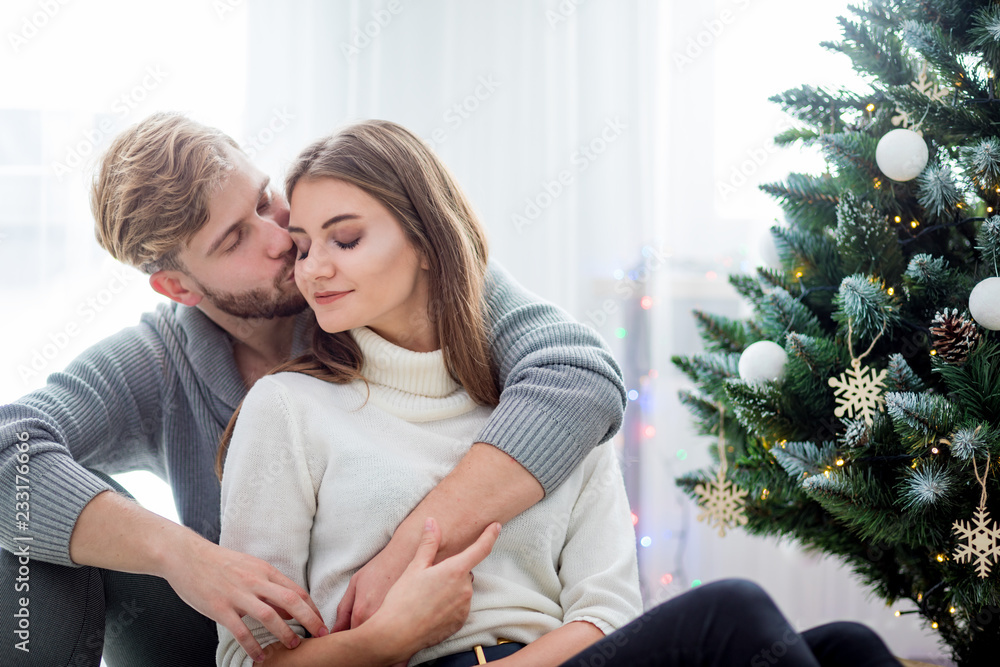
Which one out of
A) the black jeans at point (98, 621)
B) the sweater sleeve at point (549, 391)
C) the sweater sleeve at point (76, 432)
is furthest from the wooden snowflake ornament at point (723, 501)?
the sweater sleeve at point (76, 432)

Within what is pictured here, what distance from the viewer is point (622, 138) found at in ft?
7.71

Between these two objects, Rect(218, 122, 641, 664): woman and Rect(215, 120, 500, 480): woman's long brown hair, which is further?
Rect(215, 120, 500, 480): woman's long brown hair

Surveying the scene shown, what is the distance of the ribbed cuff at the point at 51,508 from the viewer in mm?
1009

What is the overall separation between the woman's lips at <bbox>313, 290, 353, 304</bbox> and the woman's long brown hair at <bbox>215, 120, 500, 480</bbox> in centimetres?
10

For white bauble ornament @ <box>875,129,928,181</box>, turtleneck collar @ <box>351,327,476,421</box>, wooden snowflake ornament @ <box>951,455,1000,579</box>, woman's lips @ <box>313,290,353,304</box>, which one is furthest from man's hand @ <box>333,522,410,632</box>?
white bauble ornament @ <box>875,129,928,181</box>

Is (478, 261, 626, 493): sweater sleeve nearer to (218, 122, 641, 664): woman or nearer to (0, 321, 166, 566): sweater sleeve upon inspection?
(218, 122, 641, 664): woman

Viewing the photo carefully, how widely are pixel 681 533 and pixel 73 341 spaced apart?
1.84 metres

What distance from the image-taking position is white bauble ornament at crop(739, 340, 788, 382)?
1248 mm

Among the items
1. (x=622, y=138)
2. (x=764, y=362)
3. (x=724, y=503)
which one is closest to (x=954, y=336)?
(x=764, y=362)

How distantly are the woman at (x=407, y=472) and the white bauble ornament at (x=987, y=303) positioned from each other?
1.60ft

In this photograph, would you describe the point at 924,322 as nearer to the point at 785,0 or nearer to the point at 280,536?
the point at 280,536

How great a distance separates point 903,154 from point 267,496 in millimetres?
1083

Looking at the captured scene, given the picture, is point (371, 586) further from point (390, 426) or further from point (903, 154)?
point (903, 154)

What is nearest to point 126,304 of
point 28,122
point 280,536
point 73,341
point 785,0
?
point 73,341
